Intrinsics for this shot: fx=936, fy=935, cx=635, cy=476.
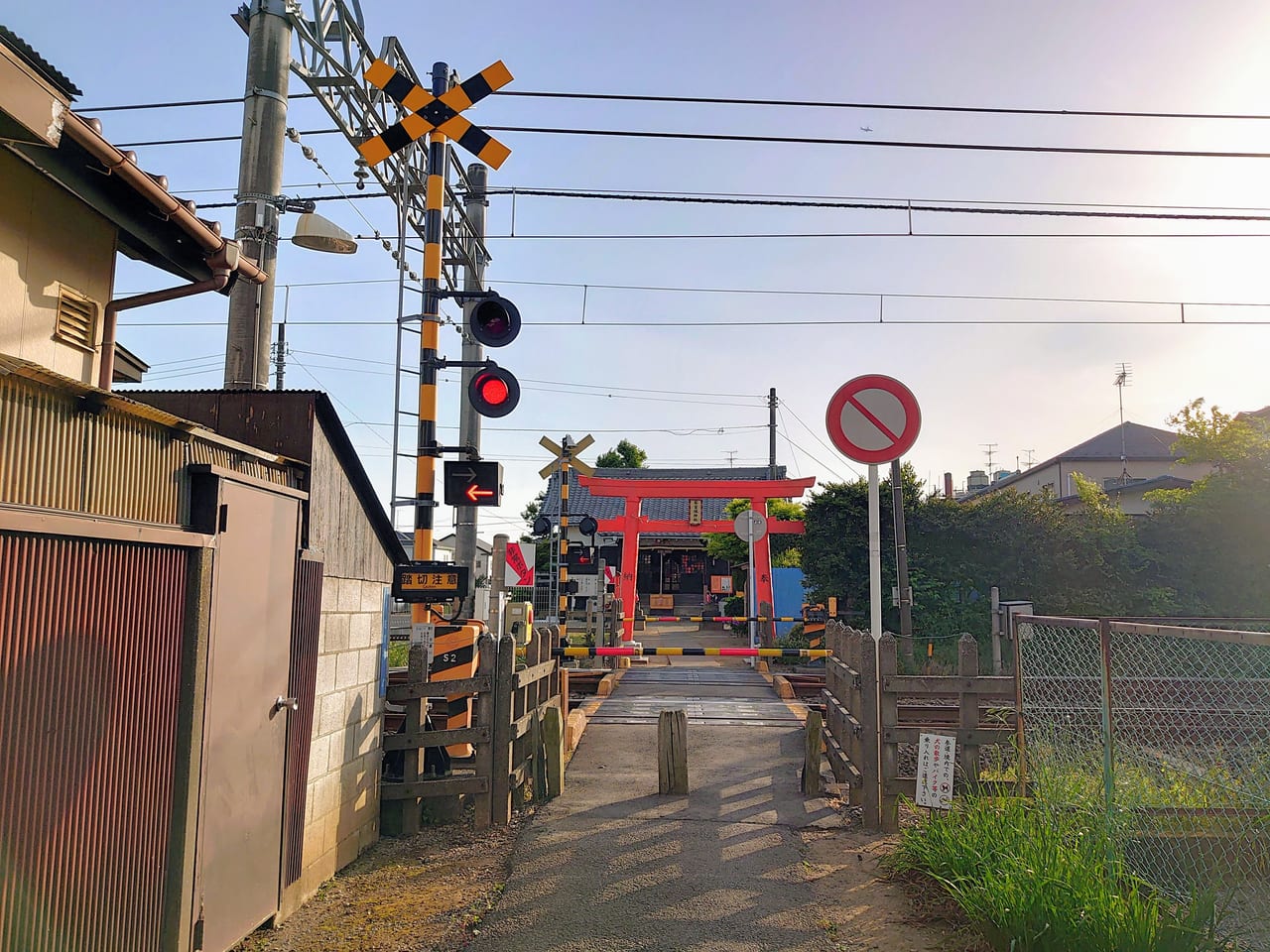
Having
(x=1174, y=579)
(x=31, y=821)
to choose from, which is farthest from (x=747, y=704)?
(x=1174, y=579)

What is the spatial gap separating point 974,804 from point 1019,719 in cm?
83

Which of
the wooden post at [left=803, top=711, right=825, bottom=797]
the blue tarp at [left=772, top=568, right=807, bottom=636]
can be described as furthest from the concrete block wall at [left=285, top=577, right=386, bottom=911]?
the blue tarp at [left=772, top=568, right=807, bottom=636]

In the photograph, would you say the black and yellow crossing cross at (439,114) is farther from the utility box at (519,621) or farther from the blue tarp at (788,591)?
the blue tarp at (788,591)

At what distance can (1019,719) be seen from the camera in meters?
5.96

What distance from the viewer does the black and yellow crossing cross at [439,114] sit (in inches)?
307

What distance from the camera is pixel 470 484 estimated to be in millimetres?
7492

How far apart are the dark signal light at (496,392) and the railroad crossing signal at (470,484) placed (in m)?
0.47

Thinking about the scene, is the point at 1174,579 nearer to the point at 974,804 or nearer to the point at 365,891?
the point at 974,804

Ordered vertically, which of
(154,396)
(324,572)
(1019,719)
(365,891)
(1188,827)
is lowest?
(365,891)

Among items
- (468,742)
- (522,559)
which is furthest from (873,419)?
(522,559)

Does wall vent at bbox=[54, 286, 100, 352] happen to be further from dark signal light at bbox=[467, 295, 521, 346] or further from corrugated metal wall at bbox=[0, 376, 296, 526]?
dark signal light at bbox=[467, 295, 521, 346]

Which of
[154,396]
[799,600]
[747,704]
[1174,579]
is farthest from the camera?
[799,600]

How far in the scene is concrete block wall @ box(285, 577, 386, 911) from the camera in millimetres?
5258

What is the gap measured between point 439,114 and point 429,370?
2263 millimetres
